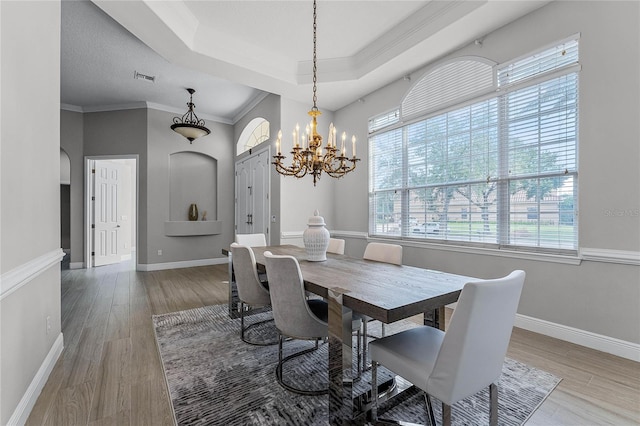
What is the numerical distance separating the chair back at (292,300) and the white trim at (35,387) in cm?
140

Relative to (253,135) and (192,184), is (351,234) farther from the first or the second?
(192,184)

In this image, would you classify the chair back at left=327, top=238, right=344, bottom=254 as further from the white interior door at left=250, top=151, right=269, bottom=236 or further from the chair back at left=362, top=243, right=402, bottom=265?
the white interior door at left=250, top=151, right=269, bottom=236

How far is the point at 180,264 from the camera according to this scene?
20.0 feet

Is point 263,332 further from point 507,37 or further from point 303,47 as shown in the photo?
point 507,37

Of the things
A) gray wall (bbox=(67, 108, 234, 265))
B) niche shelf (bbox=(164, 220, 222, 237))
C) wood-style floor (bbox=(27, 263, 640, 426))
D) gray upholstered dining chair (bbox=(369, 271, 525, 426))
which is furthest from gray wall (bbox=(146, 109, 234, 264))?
gray upholstered dining chair (bbox=(369, 271, 525, 426))

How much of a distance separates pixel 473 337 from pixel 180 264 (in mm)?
6119

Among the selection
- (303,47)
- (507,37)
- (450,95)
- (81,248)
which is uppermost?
(303,47)

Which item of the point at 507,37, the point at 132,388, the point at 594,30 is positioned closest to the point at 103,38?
the point at 132,388

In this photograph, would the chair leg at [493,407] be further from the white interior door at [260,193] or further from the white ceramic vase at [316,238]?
the white interior door at [260,193]

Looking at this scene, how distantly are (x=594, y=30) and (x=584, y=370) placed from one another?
2592 millimetres

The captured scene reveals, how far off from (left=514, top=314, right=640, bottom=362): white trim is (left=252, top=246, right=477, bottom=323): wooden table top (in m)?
1.45

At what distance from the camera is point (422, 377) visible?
1.24 m

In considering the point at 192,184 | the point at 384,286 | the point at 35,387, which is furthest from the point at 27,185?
the point at 192,184

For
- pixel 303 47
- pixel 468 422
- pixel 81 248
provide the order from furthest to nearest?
pixel 81 248 < pixel 303 47 < pixel 468 422
